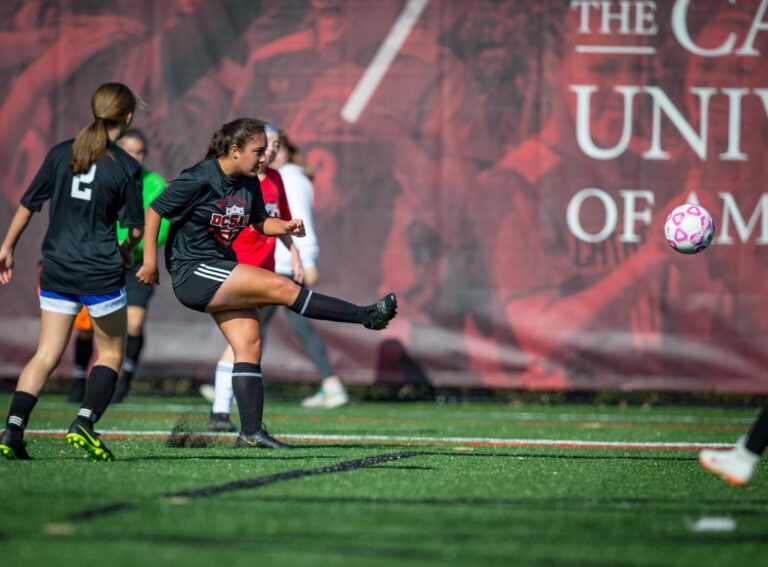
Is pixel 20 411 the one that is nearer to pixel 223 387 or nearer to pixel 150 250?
pixel 150 250

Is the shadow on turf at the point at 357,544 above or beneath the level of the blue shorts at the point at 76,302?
beneath

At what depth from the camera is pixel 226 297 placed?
659 cm

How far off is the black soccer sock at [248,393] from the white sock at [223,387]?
4.38 feet

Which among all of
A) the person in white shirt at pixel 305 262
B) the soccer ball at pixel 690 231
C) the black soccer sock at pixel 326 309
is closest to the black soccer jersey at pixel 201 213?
the black soccer sock at pixel 326 309

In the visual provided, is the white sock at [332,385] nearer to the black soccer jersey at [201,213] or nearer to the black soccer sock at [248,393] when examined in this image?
the black soccer sock at [248,393]

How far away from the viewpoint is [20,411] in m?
6.07

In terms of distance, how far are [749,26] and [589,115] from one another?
1762mm

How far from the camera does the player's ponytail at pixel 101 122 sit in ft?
20.3

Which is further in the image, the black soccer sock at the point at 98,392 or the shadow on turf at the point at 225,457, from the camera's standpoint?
the shadow on turf at the point at 225,457

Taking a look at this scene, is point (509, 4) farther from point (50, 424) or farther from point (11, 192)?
point (50, 424)

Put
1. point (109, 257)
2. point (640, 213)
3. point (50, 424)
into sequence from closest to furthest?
point (109, 257) < point (50, 424) < point (640, 213)

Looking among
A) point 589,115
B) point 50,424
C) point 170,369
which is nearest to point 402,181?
point 589,115

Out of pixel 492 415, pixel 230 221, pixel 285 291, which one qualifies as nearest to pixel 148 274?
pixel 230 221

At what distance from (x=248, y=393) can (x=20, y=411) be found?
1305mm
